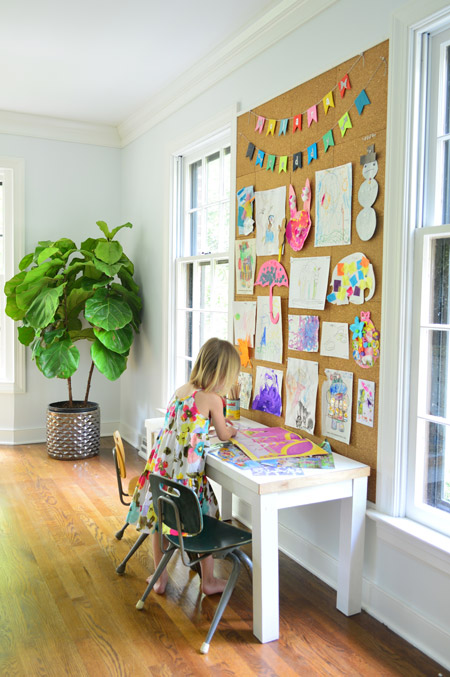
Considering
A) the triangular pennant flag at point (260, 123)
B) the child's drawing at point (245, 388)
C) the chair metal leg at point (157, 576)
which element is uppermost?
the triangular pennant flag at point (260, 123)

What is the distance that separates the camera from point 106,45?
3.42 meters

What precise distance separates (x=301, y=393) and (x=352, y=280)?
638mm

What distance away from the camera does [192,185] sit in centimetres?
412

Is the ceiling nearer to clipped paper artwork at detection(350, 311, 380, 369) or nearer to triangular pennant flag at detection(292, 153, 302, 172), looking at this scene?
triangular pennant flag at detection(292, 153, 302, 172)

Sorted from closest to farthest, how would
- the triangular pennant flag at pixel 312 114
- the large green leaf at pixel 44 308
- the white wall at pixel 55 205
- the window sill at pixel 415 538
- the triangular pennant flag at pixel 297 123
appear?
the window sill at pixel 415 538 → the triangular pennant flag at pixel 312 114 → the triangular pennant flag at pixel 297 123 → the large green leaf at pixel 44 308 → the white wall at pixel 55 205

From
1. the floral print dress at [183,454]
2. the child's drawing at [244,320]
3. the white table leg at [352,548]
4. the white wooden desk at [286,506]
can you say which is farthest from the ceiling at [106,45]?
the white table leg at [352,548]

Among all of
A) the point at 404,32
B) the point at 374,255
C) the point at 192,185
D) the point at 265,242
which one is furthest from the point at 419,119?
the point at 192,185

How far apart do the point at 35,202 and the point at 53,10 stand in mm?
2224

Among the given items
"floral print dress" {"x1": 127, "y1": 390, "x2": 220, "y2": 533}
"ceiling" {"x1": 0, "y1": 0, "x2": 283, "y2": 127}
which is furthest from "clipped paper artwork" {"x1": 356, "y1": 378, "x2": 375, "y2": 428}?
"ceiling" {"x1": 0, "y1": 0, "x2": 283, "y2": 127}

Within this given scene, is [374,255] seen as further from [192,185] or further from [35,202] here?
[35,202]

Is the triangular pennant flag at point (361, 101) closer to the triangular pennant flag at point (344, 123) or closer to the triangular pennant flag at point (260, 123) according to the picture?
the triangular pennant flag at point (344, 123)

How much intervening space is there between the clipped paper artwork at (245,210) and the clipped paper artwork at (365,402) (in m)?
1.19

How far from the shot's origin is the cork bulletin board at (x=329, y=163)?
91.5 inches

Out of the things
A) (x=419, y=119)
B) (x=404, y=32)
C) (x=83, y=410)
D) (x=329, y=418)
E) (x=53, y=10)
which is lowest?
(x=83, y=410)
